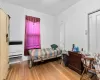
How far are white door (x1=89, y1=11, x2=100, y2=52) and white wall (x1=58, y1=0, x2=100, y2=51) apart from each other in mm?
171

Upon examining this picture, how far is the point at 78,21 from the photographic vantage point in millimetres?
3252

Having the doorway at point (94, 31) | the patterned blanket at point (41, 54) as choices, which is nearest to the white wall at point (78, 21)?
the doorway at point (94, 31)

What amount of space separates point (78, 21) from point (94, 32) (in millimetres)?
842

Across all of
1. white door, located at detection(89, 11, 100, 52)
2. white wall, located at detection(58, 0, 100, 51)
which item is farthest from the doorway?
white wall, located at detection(58, 0, 100, 51)

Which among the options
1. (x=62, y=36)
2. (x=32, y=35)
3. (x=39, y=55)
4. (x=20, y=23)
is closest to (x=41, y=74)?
(x=39, y=55)

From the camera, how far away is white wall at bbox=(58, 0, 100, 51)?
2805 mm

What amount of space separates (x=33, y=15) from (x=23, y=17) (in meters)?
0.57

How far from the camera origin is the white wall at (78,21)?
2.80 m

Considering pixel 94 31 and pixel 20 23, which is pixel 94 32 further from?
pixel 20 23

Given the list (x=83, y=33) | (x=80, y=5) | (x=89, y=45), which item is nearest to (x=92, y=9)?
(x=80, y=5)

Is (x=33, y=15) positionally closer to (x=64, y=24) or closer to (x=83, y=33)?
(x=64, y=24)

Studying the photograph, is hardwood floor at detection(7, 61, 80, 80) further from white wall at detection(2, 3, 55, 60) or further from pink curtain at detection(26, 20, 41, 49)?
pink curtain at detection(26, 20, 41, 49)

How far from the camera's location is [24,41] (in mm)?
3957

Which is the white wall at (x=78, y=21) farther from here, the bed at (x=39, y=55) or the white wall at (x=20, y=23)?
the white wall at (x=20, y=23)
